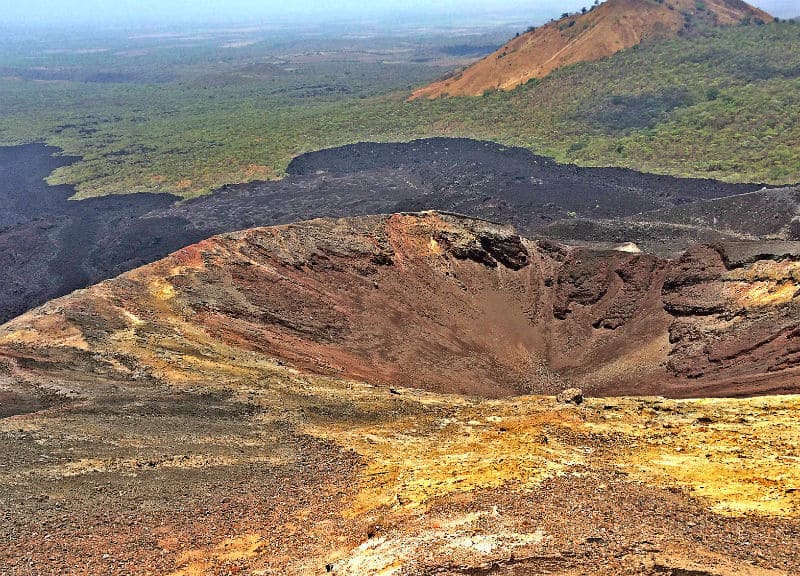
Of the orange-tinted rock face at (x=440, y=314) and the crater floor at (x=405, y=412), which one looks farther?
the orange-tinted rock face at (x=440, y=314)

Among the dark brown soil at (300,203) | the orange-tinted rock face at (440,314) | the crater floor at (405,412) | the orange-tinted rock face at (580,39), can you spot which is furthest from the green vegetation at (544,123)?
the crater floor at (405,412)

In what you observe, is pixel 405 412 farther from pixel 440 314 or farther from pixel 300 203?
pixel 300 203

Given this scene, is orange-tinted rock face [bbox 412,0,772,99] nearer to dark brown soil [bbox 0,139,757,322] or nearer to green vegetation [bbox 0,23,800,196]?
green vegetation [bbox 0,23,800,196]

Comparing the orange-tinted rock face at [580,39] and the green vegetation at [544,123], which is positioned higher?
the orange-tinted rock face at [580,39]

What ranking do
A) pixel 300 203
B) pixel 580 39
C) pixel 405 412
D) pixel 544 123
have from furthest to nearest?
pixel 580 39 < pixel 544 123 < pixel 300 203 < pixel 405 412

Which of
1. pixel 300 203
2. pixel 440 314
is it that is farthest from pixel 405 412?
pixel 300 203

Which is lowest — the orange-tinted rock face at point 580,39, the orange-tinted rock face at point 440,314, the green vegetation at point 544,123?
the orange-tinted rock face at point 440,314

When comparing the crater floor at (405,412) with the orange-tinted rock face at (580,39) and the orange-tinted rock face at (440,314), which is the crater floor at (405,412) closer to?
the orange-tinted rock face at (440,314)

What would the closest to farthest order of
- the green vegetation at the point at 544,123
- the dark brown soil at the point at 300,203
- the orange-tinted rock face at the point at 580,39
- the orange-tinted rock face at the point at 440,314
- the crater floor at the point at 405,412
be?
the crater floor at the point at 405,412 → the orange-tinted rock face at the point at 440,314 → the dark brown soil at the point at 300,203 → the green vegetation at the point at 544,123 → the orange-tinted rock face at the point at 580,39
